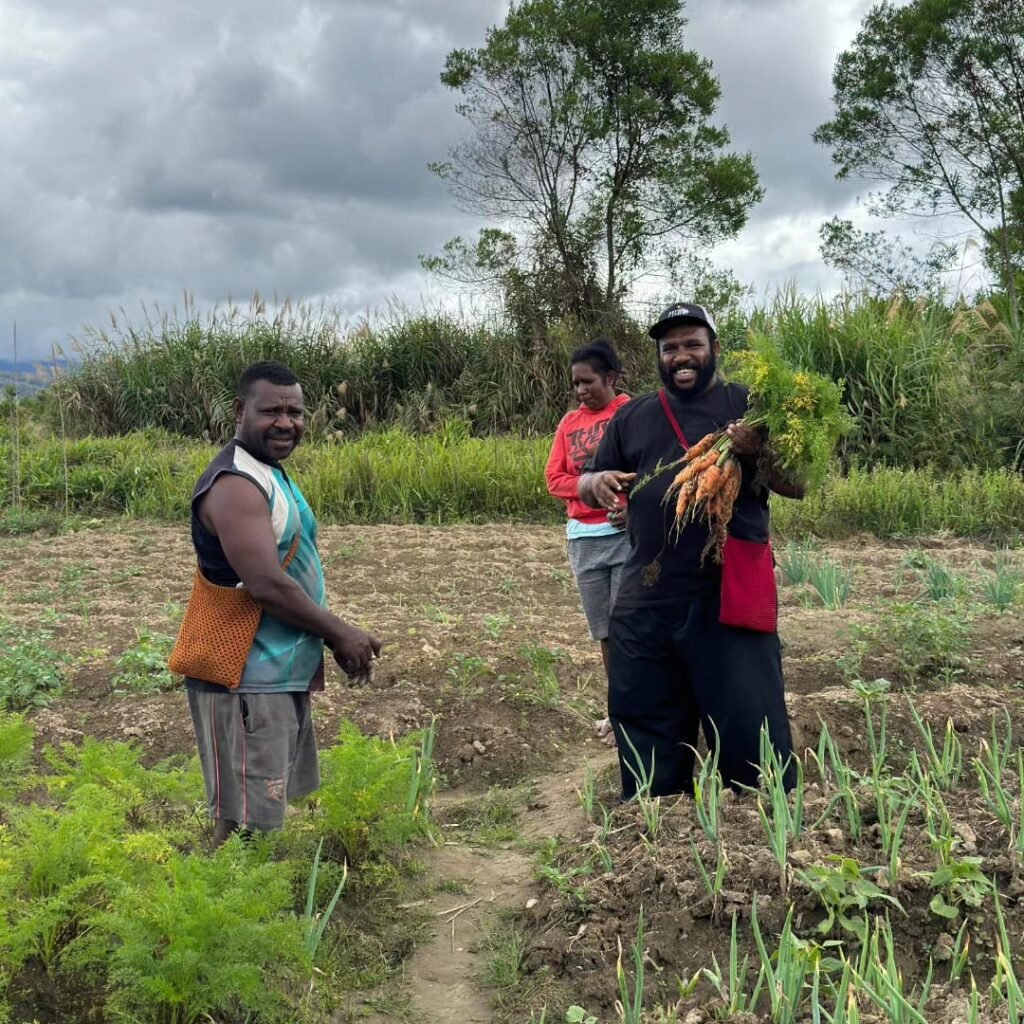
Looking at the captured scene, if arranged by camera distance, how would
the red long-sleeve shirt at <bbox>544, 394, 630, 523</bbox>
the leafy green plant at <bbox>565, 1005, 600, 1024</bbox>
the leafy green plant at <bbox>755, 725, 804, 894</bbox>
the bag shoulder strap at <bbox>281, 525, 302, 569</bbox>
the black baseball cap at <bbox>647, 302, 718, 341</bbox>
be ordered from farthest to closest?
the red long-sleeve shirt at <bbox>544, 394, 630, 523</bbox>, the black baseball cap at <bbox>647, 302, 718, 341</bbox>, the bag shoulder strap at <bbox>281, 525, 302, 569</bbox>, the leafy green plant at <bbox>755, 725, 804, 894</bbox>, the leafy green plant at <bbox>565, 1005, 600, 1024</bbox>

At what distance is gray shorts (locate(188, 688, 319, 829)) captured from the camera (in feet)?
9.92

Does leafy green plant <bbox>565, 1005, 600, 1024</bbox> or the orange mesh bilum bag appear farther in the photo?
the orange mesh bilum bag

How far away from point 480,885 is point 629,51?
19.2 metres

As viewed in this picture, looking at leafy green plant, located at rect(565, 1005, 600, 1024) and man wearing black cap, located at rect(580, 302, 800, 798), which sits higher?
man wearing black cap, located at rect(580, 302, 800, 798)

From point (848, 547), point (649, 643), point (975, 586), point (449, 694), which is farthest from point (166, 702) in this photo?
point (848, 547)

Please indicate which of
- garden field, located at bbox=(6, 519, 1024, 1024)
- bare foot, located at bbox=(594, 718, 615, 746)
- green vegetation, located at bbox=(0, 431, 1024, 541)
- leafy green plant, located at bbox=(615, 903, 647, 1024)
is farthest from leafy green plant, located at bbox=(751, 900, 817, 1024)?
green vegetation, located at bbox=(0, 431, 1024, 541)

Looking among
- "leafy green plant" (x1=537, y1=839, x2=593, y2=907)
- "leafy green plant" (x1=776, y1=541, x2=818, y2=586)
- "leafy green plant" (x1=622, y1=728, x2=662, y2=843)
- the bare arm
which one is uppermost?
the bare arm

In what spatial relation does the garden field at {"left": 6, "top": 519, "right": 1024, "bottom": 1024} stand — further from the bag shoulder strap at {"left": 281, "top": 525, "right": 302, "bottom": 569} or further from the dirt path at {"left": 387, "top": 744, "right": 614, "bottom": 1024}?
the bag shoulder strap at {"left": 281, "top": 525, "right": 302, "bottom": 569}

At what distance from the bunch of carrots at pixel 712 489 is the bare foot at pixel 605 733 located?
1855mm

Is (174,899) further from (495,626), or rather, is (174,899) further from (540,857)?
(495,626)

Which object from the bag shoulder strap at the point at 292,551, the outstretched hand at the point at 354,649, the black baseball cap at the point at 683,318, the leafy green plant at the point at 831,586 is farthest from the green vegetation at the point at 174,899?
the leafy green plant at the point at 831,586

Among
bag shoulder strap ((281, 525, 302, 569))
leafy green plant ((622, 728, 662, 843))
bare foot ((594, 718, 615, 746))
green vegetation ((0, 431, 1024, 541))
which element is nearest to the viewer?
bag shoulder strap ((281, 525, 302, 569))

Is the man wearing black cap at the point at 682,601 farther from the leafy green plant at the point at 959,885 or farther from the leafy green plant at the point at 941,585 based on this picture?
the leafy green plant at the point at 941,585

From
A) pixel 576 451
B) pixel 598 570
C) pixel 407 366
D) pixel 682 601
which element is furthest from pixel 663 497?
pixel 407 366
